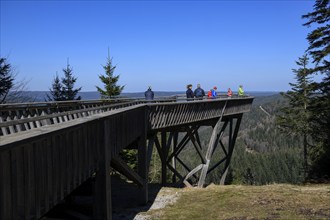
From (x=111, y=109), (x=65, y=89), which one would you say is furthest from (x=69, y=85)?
(x=111, y=109)

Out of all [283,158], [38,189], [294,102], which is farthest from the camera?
[283,158]

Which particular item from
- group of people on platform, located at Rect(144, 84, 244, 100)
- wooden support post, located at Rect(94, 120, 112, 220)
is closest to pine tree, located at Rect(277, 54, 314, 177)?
group of people on platform, located at Rect(144, 84, 244, 100)

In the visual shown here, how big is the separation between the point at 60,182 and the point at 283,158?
12051 cm

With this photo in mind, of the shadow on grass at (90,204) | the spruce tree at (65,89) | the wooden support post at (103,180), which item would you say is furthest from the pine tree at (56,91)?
the wooden support post at (103,180)

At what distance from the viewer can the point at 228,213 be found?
11570 mm

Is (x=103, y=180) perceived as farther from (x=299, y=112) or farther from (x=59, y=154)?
(x=299, y=112)

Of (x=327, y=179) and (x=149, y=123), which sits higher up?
(x=149, y=123)

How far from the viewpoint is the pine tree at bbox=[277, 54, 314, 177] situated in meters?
33.4

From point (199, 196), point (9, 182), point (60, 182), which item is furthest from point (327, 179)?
point (9, 182)

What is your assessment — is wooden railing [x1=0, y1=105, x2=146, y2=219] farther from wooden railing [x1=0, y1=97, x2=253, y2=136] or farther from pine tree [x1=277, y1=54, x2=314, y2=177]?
pine tree [x1=277, y1=54, x2=314, y2=177]

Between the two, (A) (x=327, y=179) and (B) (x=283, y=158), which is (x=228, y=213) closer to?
(A) (x=327, y=179)

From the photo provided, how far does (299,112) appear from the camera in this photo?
115 ft

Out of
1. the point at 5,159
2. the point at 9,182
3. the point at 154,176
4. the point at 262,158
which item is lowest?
the point at 262,158

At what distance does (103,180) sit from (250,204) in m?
5.81
